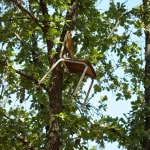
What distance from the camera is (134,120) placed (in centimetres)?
798

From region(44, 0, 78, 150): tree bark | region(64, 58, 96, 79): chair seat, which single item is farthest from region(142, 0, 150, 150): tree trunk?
region(64, 58, 96, 79): chair seat

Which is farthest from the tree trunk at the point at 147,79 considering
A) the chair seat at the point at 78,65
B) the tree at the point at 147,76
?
the chair seat at the point at 78,65

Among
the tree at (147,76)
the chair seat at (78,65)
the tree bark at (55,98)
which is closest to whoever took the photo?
the chair seat at (78,65)

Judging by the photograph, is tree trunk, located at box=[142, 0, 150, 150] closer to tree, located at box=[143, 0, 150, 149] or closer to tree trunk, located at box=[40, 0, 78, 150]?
tree, located at box=[143, 0, 150, 149]

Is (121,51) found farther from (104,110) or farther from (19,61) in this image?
(19,61)

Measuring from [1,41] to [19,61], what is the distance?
1.89ft

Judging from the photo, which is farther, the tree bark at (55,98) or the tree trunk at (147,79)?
the tree trunk at (147,79)

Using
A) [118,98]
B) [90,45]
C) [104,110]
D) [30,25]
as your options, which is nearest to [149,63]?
[118,98]

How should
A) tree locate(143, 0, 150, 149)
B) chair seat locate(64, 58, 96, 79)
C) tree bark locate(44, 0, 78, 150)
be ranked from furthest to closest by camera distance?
tree locate(143, 0, 150, 149)
tree bark locate(44, 0, 78, 150)
chair seat locate(64, 58, 96, 79)

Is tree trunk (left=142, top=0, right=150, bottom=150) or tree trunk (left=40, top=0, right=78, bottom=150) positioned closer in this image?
tree trunk (left=40, top=0, right=78, bottom=150)

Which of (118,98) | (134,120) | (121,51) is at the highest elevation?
(121,51)

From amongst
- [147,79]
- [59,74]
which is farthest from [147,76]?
[59,74]

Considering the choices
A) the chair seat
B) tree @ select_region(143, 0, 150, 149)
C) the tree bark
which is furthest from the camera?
tree @ select_region(143, 0, 150, 149)

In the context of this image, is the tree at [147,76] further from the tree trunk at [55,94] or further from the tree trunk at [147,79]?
the tree trunk at [55,94]
